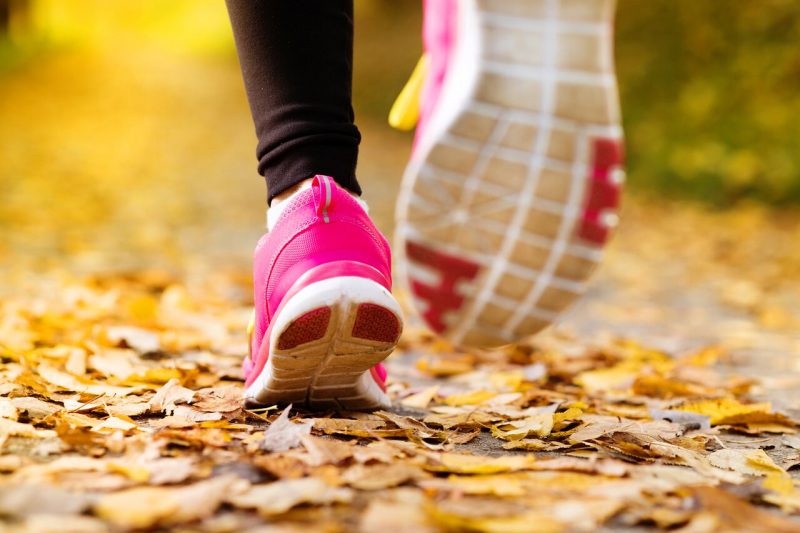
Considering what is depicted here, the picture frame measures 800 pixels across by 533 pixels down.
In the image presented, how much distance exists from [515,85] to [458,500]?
2.84 feet

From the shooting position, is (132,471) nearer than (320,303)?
Yes

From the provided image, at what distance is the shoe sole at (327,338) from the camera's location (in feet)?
3.62

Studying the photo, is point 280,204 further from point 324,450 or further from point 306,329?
point 324,450

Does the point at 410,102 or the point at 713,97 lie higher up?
the point at 713,97

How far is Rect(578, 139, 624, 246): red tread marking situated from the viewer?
1.58m

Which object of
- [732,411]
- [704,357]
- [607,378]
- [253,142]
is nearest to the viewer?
[732,411]

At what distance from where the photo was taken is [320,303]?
1.10 meters

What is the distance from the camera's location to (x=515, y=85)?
1547mm

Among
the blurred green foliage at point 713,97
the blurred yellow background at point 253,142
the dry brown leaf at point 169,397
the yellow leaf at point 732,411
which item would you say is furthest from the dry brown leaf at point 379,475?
the blurred green foliage at point 713,97

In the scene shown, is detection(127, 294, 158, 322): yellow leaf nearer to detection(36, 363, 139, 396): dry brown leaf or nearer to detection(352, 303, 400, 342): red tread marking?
detection(36, 363, 139, 396): dry brown leaf

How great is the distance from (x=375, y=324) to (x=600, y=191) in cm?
65

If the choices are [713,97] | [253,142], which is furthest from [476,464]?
[253,142]

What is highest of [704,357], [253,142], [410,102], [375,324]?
[253,142]

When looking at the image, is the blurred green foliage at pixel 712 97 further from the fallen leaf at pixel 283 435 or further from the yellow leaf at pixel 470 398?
the fallen leaf at pixel 283 435
